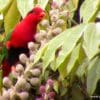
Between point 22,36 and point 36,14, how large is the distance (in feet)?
0.17

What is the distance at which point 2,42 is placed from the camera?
0.75 metres

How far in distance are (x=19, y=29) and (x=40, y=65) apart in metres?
0.14

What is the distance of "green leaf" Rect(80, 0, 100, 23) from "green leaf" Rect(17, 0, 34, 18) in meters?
0.15

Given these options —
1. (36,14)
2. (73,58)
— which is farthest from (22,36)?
(73,58)

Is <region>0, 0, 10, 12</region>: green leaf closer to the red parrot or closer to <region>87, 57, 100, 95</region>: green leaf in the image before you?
the red parrot

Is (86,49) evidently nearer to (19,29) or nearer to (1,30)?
(19,29)

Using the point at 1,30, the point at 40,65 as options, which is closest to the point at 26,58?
the point at 40,65

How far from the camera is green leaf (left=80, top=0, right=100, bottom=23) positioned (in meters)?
0.60

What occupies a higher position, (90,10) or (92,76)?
(90,10)

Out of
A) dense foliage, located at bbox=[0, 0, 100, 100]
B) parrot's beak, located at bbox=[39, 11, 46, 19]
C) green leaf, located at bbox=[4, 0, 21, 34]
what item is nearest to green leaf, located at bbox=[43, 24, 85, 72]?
dense foliage, located at bbox=[0, 0, 100, 100]

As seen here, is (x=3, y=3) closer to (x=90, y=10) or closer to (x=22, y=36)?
(x=22, y=36)

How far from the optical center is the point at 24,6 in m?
0.74

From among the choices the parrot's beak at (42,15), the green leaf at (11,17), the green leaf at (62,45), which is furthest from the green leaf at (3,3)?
the green leaf at (62,45)

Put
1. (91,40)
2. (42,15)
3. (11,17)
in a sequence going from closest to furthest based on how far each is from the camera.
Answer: (91,40), (42,15), (11,17)
